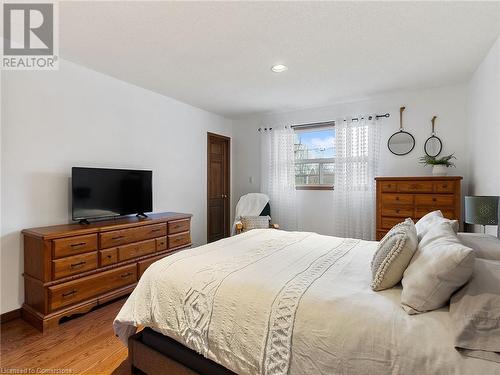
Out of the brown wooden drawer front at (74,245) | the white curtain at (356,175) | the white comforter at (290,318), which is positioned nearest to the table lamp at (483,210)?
the white comforter at (290,318)

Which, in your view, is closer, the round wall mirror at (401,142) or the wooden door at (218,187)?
the round wall mirror at (401,142)

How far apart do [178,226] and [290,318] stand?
259cm

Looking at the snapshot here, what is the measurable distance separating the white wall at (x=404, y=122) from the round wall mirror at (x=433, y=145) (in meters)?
0.05

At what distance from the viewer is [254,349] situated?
1.19 meters

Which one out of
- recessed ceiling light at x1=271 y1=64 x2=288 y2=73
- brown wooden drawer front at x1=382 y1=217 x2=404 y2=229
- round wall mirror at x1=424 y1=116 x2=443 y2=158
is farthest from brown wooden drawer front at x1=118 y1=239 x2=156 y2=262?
round wall mirror at x1=424 y1=116 x2=443 y2=158

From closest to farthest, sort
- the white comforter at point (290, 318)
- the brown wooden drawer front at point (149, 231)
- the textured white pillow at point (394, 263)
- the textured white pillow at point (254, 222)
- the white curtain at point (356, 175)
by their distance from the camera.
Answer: the white comforter at point (290, 318)
the textured white pillow at point (394, 263)
the brown wooden drawer front at point (149, 231)
the white curtain at point (356, 175)
the textured white pillow at point (254, 222)

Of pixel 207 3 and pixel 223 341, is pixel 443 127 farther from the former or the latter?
pixel 223 341

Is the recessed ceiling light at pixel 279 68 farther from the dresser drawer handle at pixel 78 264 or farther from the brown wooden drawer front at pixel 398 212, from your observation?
the dresser drawer handle at pixel 78 264

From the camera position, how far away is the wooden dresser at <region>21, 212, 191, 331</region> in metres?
2.27

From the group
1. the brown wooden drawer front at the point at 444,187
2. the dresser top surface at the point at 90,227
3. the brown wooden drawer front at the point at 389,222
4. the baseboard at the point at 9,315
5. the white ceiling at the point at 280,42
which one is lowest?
the baseboard at the point at 9,315

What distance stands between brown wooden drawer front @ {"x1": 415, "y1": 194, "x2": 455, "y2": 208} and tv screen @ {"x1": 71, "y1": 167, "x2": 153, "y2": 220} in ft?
11.0

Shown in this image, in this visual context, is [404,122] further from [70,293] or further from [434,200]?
[70,293]

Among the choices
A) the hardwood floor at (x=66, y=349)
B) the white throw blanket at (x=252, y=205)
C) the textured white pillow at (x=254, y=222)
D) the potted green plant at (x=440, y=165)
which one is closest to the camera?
the hardwood floor at (x=66, y=349)

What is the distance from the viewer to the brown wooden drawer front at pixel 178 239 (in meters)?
3.38
